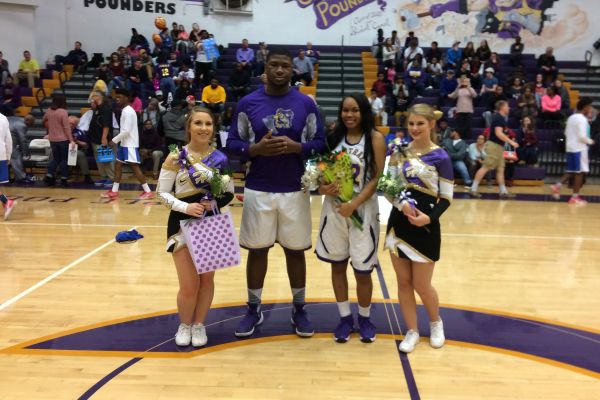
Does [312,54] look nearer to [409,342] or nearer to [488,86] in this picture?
[488,86]

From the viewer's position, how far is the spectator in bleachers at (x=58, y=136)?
9828mm

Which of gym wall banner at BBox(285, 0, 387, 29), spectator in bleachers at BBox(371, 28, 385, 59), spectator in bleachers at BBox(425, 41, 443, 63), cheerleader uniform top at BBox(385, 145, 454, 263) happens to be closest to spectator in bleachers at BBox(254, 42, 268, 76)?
gym wall banner at BBox(285, 0, 387, 29)

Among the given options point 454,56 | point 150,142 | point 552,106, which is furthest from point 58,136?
point 552,106

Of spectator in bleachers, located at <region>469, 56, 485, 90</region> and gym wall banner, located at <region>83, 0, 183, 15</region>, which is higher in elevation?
gym wall banner, located at <region>83, 0, 183, 15</region>

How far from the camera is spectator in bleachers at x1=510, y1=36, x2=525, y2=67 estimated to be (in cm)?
1510

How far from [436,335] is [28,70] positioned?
15168mm

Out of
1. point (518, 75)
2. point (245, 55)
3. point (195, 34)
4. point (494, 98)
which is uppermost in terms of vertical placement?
point (195, 34)

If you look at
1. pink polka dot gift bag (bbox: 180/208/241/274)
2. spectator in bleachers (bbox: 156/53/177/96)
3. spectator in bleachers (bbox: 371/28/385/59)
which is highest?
spectator in bleachers (bbox: 371/28/385/59)

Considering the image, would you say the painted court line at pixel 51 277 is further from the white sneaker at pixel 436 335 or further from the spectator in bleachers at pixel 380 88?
the spectator in bleachers at pixel 380 88

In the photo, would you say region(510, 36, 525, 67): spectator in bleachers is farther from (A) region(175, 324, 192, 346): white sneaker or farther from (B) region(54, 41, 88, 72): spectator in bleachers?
(A) region(175, 324, 192, 346): white sneaker

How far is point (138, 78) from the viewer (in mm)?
13836

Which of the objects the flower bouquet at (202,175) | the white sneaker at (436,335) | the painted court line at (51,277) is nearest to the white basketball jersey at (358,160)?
the flower bouquet at (202,175)

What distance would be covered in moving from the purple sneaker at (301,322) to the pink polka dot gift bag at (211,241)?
27.1 inches

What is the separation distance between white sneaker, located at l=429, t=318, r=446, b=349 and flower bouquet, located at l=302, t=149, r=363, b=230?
3.45ft
